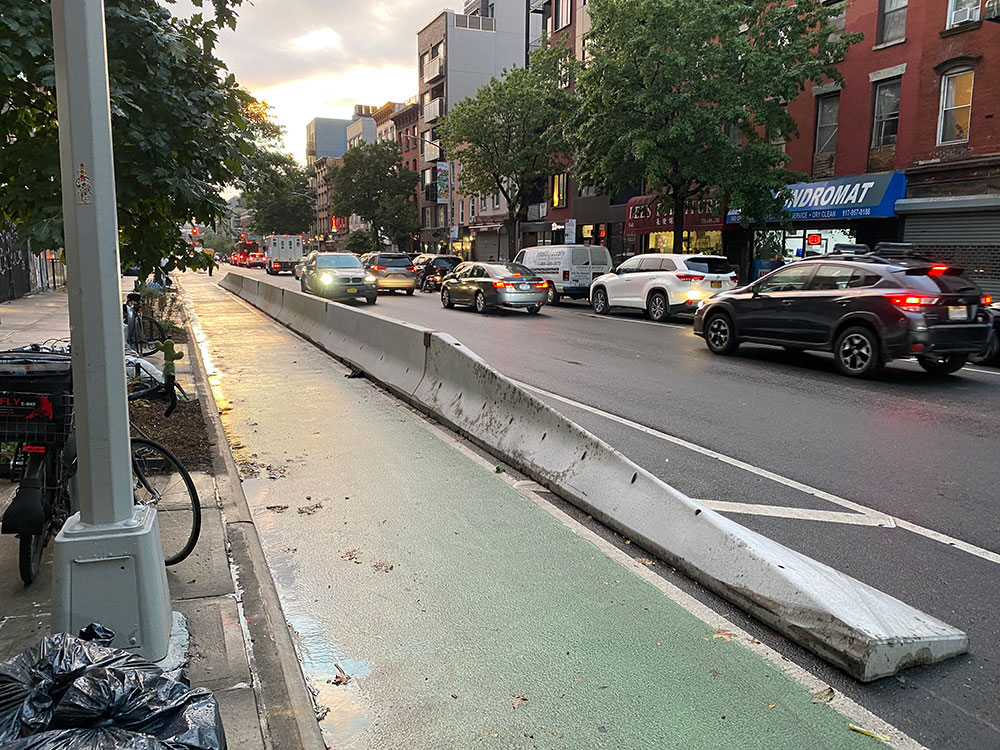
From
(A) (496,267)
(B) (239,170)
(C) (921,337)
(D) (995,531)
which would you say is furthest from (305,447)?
(A) (496,267)

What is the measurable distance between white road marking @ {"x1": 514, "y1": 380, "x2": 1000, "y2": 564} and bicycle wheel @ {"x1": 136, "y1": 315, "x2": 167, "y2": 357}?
23.4 ft

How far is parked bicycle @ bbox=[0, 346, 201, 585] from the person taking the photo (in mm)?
3725

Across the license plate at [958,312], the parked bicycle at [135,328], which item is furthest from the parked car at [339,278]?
the license plate at [958,312]

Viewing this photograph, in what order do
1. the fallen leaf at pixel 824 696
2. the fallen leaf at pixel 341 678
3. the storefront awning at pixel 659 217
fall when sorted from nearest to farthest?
the fallen leaf at pixel 824 696 < the fallen leaf at pixel 341 678 < the storefront awning at pixel 659 217

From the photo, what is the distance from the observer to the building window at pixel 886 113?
22109 mm

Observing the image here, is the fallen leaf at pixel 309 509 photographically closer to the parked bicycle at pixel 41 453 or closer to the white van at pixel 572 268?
the parked bicycle at pixel 41 453

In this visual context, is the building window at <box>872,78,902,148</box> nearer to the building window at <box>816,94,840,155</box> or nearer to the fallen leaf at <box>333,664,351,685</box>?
the building window at <box>816,94,840,155</box>

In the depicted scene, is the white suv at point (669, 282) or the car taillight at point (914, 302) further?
the white suv at point (669, 282)

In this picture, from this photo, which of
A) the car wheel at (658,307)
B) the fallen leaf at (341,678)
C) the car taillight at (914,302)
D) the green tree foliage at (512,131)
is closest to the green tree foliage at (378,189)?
the green tree foliage at (512,131)

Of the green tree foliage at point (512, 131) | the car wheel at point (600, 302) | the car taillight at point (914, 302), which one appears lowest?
the car wheel at point (600, 302)

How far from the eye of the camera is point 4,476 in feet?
13.6

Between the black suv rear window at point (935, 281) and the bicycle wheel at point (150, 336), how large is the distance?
11487 millimetres

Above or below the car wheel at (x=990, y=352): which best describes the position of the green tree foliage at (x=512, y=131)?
above

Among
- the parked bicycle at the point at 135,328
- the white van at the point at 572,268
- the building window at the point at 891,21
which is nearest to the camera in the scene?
the parked bicycle at the point at 135,328
